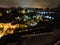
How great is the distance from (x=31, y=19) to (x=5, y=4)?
36cm

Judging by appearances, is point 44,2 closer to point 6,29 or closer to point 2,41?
point 6,29

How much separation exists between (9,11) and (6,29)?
211mm

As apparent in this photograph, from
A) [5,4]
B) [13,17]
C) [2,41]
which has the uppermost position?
[5,4]

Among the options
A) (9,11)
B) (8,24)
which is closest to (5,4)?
(9,11)

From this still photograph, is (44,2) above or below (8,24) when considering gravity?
above

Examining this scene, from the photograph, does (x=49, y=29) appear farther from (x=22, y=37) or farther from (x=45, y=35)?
(x=22, y=37)

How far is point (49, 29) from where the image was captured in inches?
68.1

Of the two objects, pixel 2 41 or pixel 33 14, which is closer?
pixel 2 41

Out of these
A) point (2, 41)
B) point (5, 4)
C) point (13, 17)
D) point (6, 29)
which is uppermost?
point (5, 4)

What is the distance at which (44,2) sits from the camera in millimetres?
1767

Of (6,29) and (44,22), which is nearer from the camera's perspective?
(6,29)

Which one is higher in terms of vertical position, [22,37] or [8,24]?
[8,24]

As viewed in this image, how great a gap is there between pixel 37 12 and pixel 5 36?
1.57ft

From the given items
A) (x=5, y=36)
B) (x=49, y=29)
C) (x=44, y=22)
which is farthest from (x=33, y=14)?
(x=5, y=36)
